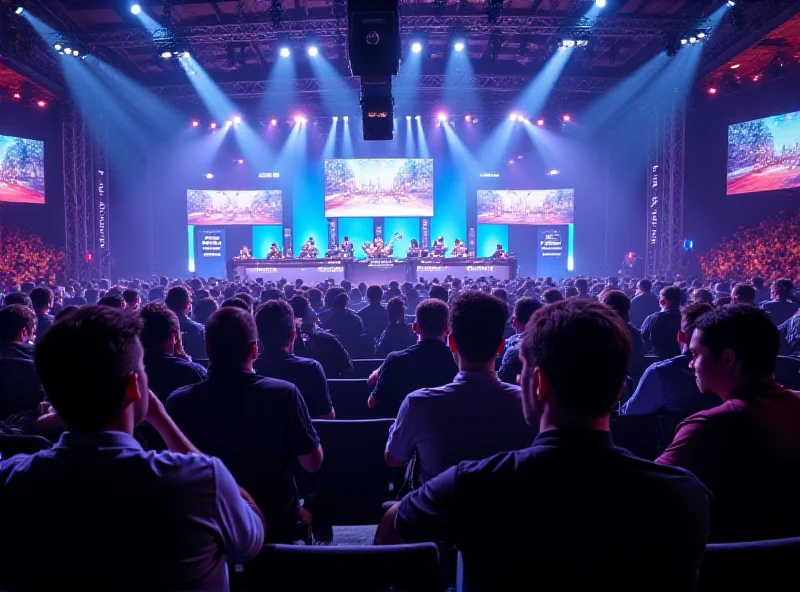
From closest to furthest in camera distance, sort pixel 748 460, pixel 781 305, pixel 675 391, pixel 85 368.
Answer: pixel 85 368
pixel 748 460
pixel 675 391
pixel 781 305

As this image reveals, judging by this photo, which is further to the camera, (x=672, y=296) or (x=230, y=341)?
(x=672, y=296)

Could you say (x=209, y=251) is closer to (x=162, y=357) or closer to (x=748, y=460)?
(x=162, y=357)

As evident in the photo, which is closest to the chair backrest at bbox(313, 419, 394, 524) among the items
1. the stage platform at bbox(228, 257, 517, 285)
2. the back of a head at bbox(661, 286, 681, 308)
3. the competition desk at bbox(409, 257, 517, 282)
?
the back of a head at bbox(661, 286, 681, 308)

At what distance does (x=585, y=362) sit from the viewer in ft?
4.00

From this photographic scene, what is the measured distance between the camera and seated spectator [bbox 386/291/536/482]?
211 centimetres

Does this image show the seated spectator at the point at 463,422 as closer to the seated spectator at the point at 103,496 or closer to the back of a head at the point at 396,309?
the seated spectator at the point at 103,496

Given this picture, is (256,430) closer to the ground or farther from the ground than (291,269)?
closer to the ground

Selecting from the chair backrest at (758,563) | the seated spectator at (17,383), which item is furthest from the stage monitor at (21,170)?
the chair backrest at (758,563)

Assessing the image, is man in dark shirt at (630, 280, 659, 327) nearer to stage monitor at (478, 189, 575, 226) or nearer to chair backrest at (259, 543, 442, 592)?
chair backrest at (259, 543, 442, 592)

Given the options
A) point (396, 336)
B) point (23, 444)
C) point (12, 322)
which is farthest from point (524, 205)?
point (23, 444)

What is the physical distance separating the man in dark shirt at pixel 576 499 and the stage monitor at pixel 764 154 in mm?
15344

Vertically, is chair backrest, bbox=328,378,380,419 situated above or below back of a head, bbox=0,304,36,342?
below

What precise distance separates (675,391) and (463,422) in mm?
1654

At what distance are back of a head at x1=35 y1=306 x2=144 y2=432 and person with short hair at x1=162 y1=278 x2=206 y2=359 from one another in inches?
153
